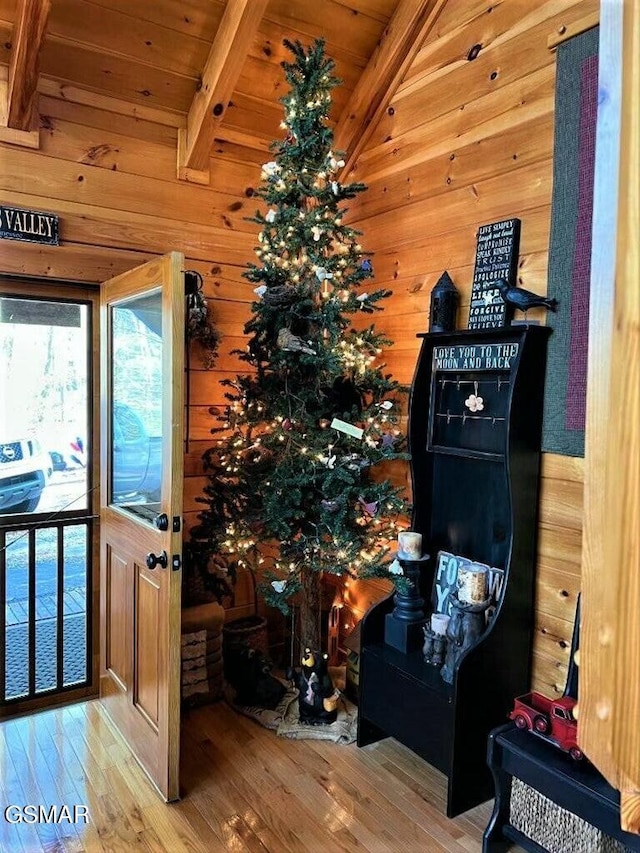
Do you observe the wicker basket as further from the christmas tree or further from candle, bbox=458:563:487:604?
the christmas tree

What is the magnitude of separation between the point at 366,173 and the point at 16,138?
1667 millimetres

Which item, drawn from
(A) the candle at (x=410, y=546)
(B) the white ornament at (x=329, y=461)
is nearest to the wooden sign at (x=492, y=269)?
(B) the white ornament at (x=329, y=461)

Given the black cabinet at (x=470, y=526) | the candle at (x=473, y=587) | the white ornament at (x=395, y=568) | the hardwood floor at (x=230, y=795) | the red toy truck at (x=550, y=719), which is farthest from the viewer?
the white ornament at (x=395, y=568)

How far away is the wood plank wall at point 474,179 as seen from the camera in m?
2.32

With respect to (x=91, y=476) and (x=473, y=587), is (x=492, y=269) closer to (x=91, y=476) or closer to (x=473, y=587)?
(x=473, y=587)

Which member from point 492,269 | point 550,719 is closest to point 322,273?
point 492,269

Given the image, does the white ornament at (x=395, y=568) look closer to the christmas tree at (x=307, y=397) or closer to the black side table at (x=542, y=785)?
the christmas tree at (x=307, y=397)

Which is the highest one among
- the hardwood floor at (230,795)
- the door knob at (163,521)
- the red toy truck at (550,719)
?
the door knob at (163,521)

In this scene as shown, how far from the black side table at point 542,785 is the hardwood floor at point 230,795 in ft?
0.50

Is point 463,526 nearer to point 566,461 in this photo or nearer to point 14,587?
point 566,461

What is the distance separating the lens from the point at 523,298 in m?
2.29

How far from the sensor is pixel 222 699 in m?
3.09

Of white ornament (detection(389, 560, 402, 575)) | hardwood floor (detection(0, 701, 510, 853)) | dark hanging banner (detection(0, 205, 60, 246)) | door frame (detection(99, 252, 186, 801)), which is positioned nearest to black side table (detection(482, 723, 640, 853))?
hardwood floor (detection(0, 701, 510, 853))

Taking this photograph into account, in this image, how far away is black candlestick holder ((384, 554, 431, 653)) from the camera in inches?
102
